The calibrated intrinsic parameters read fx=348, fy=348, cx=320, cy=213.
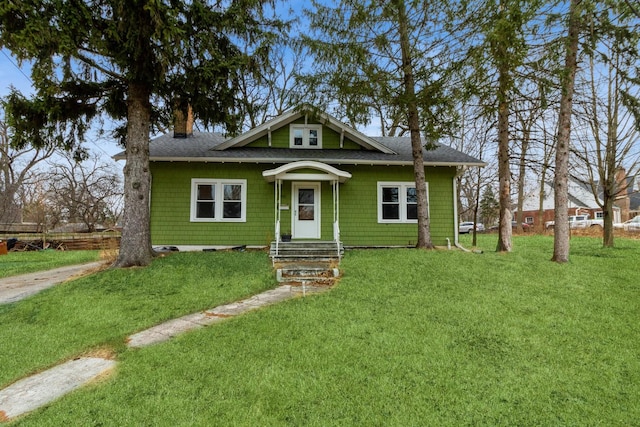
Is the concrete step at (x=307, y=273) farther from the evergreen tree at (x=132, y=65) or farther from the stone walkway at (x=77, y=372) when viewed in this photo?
the evergreen tree at (x=132, y=65)

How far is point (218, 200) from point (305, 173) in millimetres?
3203

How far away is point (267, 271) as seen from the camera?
7.89 meters

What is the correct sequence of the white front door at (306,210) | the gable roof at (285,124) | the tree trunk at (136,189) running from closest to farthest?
the tree trunk at (136,189), the white front door at (306,210), the gable roof at (285,124)

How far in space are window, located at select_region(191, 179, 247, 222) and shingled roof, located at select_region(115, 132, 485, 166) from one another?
82 cm

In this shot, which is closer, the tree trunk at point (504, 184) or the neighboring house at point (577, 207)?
the tree trunk at point (504, 184)

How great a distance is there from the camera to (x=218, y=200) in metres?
11.6

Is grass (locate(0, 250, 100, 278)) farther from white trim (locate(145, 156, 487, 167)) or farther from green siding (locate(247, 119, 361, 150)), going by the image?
green siding (locate(247, 119, 361, 150))

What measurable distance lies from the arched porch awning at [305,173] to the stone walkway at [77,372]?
17.7ft

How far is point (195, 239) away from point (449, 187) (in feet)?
29.1

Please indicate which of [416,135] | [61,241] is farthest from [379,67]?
[61,241]

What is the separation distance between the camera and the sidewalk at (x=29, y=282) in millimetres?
7074

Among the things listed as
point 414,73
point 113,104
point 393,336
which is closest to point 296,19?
point 414,73

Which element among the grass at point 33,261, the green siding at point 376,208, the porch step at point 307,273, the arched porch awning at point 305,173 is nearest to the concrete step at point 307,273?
the porch step at point 307,273

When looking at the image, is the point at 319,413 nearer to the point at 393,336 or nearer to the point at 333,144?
the point at 393,336
